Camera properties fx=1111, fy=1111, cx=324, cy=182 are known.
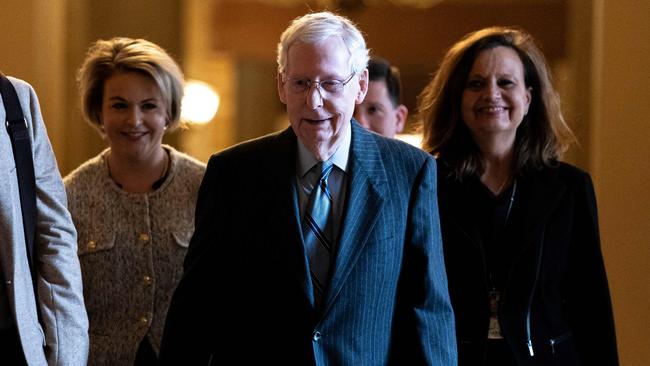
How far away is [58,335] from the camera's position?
311 cm

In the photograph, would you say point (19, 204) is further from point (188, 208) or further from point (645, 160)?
point (645, 160)

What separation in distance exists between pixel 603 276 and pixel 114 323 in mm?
1618

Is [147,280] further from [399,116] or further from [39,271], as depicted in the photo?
[399,116]

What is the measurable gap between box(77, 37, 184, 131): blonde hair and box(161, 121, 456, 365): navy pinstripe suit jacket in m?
0.75

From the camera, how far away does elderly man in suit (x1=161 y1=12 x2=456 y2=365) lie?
298cm

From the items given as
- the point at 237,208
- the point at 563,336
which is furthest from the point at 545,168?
the point at 237,208

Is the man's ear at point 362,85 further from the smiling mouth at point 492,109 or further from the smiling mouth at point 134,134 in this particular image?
the smiling mouth at point 134,134

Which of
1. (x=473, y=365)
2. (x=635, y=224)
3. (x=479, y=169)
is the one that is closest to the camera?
(x=473, y=365)

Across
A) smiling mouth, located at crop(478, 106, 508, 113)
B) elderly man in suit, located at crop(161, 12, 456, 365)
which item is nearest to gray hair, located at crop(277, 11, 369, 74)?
elderly man in suit, located at crop(161, 12, 456, 365)

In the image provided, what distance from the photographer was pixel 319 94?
2.96m

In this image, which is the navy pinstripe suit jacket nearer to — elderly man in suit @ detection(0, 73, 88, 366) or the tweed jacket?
elderly man in suit @ detection(0, 73, 88, 366)

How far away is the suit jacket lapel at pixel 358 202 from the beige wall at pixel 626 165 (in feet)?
5.19

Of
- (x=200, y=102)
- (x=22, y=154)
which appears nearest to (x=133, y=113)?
(x=22, y=154)

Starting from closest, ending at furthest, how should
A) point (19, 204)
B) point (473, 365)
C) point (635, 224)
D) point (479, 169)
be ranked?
point (19, 204) → point (473, 365) → point (479, 169) → point (635, 224)
